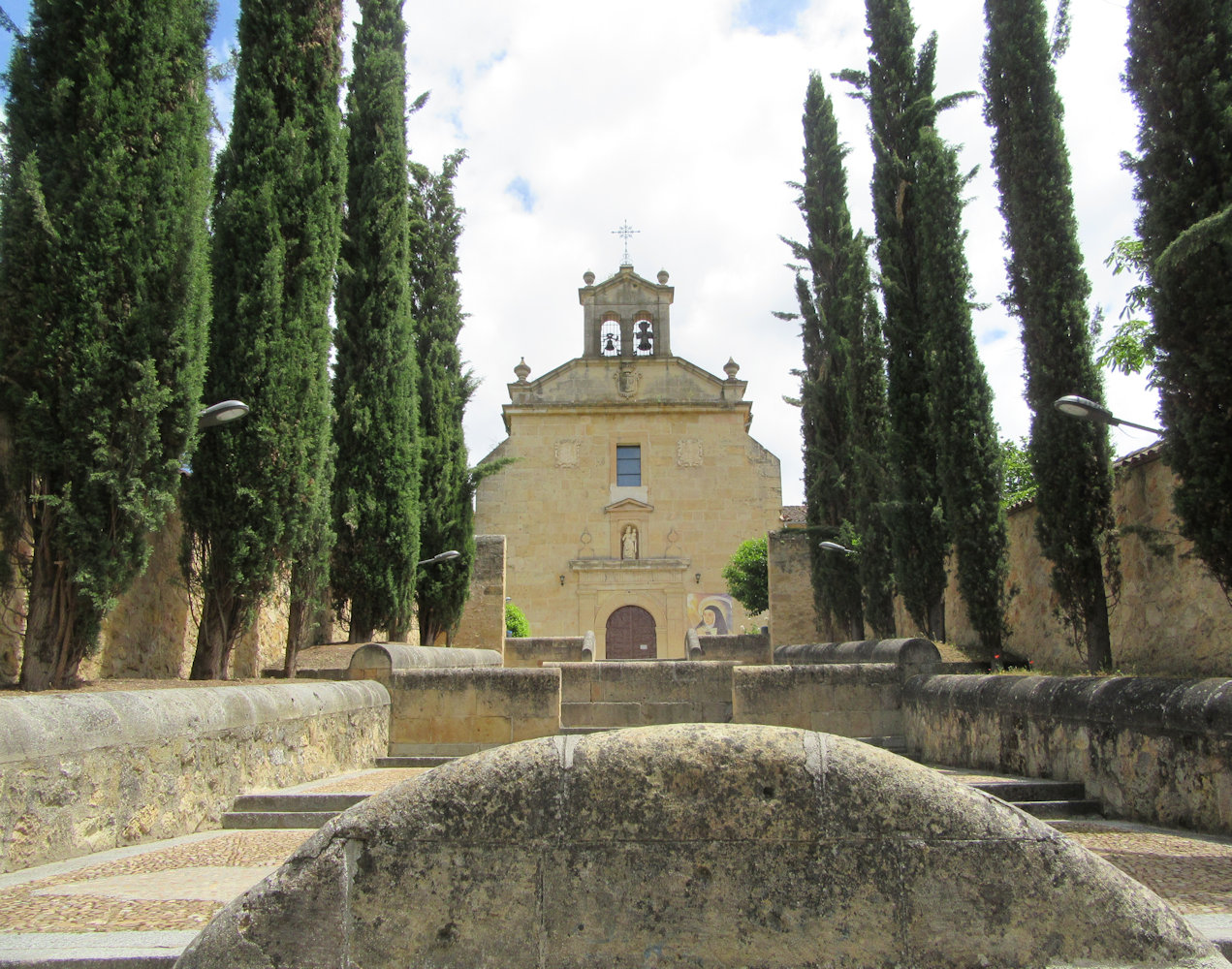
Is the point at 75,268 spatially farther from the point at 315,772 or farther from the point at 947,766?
the point at 947,766

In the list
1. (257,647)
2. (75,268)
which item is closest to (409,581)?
(257,647)

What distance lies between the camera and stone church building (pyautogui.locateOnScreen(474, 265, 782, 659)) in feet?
89.3

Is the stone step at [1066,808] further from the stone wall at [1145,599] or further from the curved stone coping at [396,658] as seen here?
the curved stone coping at [396,658]

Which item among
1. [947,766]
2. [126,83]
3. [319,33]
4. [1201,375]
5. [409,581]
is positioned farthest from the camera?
[409,581]

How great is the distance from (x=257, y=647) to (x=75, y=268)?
15.8 feet

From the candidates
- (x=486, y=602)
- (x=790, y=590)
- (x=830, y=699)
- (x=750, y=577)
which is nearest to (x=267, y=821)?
(x=830, y=699)

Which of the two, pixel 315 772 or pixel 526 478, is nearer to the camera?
pixel 315 772

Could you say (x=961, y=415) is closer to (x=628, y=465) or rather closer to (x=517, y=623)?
(x=628, y=465)

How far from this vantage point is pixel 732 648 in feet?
62.4

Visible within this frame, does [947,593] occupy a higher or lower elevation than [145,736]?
higher

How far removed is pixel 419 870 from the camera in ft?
6.79

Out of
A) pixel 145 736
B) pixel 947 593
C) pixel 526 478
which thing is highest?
pixel 526 478

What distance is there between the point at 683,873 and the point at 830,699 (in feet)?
22.8

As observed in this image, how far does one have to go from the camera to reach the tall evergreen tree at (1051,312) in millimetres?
9398
